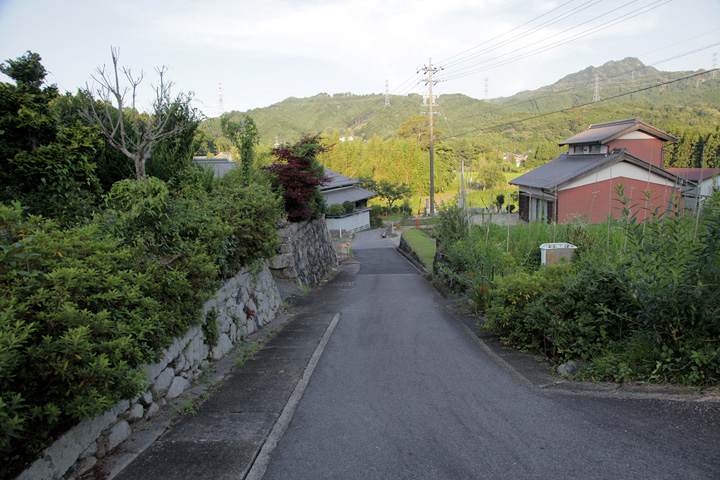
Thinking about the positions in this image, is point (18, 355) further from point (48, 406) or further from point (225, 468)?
point (225, 468)

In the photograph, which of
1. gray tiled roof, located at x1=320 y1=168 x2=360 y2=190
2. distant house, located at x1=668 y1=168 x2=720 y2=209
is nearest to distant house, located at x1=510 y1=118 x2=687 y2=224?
distant house, located at x1=668 y1=168 x2=720 y2=209

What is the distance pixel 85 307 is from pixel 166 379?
1.38m

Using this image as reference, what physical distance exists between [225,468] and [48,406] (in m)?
1.40

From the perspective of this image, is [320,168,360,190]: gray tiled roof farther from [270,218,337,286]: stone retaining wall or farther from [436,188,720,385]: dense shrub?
[436,188,720,385]: dense shrub

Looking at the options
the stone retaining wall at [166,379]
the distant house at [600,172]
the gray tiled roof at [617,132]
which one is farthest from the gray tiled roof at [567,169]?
the stone retaining wall at [166,379]

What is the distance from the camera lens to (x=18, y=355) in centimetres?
269

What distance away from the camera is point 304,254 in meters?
15.1

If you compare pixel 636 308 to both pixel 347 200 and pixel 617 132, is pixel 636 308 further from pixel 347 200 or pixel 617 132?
pixel 347 200

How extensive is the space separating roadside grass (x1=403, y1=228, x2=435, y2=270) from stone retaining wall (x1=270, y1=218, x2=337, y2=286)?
4.26 meters

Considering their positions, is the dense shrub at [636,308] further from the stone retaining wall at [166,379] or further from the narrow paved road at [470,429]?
the stone retaining wall at [166,379]

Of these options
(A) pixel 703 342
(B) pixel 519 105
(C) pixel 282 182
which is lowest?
(A) pixel 703 342

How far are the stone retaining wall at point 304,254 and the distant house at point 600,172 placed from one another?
1018 centimetres

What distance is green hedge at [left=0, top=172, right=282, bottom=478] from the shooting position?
278 centimetres

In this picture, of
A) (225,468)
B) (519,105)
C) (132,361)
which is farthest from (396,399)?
(519,105)
